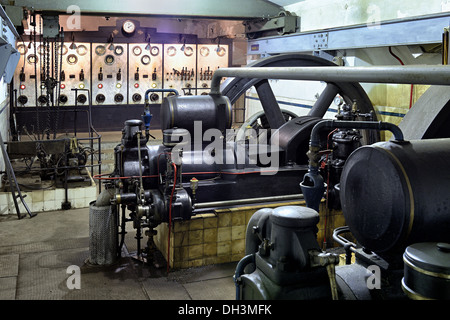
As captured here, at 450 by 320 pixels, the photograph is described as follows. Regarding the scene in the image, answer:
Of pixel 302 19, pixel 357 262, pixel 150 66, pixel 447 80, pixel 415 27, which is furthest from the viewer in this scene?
pixel 150 66

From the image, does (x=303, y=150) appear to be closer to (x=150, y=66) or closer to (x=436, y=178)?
(x=436, y=178)

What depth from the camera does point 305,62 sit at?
5809mm

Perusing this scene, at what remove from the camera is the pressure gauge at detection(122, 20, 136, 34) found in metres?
8.91

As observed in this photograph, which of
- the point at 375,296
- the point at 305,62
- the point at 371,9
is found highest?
the point at 371,9

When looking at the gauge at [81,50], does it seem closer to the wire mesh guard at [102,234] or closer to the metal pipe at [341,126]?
the wire mesh guard at [102,234]

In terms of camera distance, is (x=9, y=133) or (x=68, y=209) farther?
(x=9, y=133)

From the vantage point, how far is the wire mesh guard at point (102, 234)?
3947mm

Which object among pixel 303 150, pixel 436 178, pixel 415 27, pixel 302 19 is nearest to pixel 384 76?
pixel 436 178

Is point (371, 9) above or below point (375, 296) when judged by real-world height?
above

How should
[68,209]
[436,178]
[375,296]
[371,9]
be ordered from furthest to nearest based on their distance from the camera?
[371,9]
[68,209]
[375,296]
[436,178]

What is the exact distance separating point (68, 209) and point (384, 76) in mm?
4563

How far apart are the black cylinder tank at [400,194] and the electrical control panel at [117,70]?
6.95 metres

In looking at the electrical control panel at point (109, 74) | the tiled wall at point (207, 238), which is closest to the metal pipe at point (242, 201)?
the tiled wall at point (207, 238)

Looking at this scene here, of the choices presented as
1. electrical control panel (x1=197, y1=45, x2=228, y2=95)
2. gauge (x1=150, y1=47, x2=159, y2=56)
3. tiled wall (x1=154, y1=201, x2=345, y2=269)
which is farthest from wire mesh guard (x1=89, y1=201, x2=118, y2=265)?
electrical control panel (x1=197, y1=45, x2=228, y2=95)
